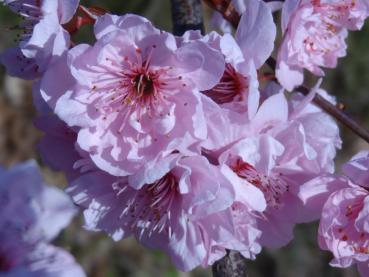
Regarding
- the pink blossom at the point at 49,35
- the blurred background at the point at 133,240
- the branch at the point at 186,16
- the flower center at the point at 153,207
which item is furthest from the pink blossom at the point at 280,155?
the blurred background at the point at 133,240

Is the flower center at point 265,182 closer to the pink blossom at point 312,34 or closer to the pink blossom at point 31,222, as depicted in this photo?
the pink blossom at point 312,34

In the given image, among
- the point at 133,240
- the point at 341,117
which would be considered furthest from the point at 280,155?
the point at 133,240

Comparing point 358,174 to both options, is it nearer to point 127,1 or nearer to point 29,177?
point 29,177

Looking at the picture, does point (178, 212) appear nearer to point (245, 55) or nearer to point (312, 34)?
point (245, 55)

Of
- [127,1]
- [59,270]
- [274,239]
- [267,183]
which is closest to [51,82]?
[59,270]

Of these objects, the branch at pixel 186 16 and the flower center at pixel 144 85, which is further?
the branch at pixel 186 16

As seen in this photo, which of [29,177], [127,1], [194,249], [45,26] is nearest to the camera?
[29,177]
